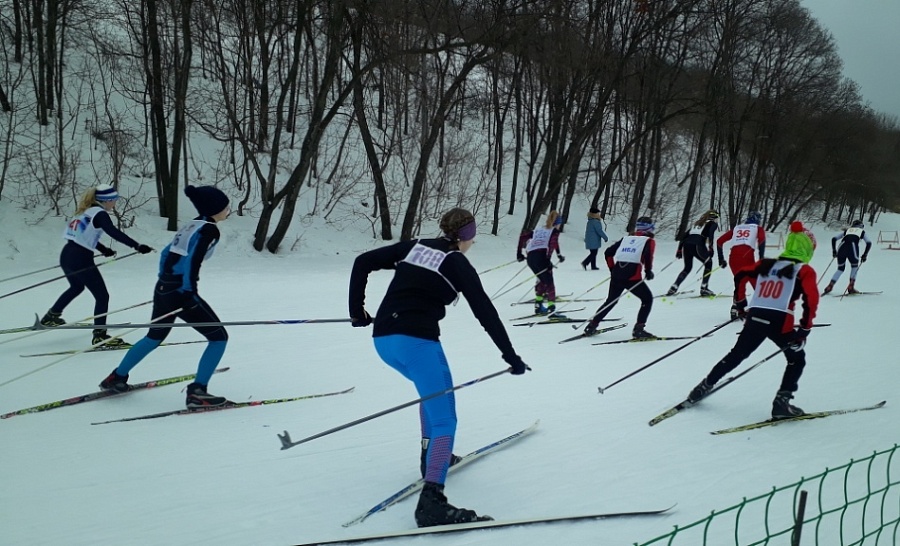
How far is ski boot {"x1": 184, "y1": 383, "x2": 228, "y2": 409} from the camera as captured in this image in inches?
197

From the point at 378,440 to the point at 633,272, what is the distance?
514cm

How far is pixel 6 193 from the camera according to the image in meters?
14.5

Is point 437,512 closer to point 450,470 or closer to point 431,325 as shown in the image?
point 450,470

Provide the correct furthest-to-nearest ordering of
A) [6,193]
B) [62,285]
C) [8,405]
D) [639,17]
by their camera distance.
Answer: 1. [639,17]
2. [6,193]
3. [62,285]
4. [8,405]

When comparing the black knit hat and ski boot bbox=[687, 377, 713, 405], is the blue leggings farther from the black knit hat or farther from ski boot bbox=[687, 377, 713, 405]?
ski boot bbox=[687, 377, 713, 405]

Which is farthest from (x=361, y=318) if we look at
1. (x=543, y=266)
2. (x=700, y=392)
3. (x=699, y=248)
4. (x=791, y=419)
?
(x=699, y=248)

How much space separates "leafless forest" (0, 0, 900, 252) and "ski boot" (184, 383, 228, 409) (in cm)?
1039

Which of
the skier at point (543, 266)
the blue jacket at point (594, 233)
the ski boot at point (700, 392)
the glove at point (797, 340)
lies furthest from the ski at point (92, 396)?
the blue jacket at point (594, 233)

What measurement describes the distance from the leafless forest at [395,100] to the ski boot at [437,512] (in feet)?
41.1

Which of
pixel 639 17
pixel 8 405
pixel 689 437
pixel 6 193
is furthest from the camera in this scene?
pixel 639 17

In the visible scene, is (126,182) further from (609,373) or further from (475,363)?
(609,373)

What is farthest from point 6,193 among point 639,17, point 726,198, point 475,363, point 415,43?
point 726,198

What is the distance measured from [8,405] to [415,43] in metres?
15.3

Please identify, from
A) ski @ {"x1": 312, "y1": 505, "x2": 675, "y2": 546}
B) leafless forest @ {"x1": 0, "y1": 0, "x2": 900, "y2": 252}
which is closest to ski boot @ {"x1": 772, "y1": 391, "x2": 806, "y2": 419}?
ski @ {"x1": 312, "y1": 505, "x2": 675, "y2": 546}
